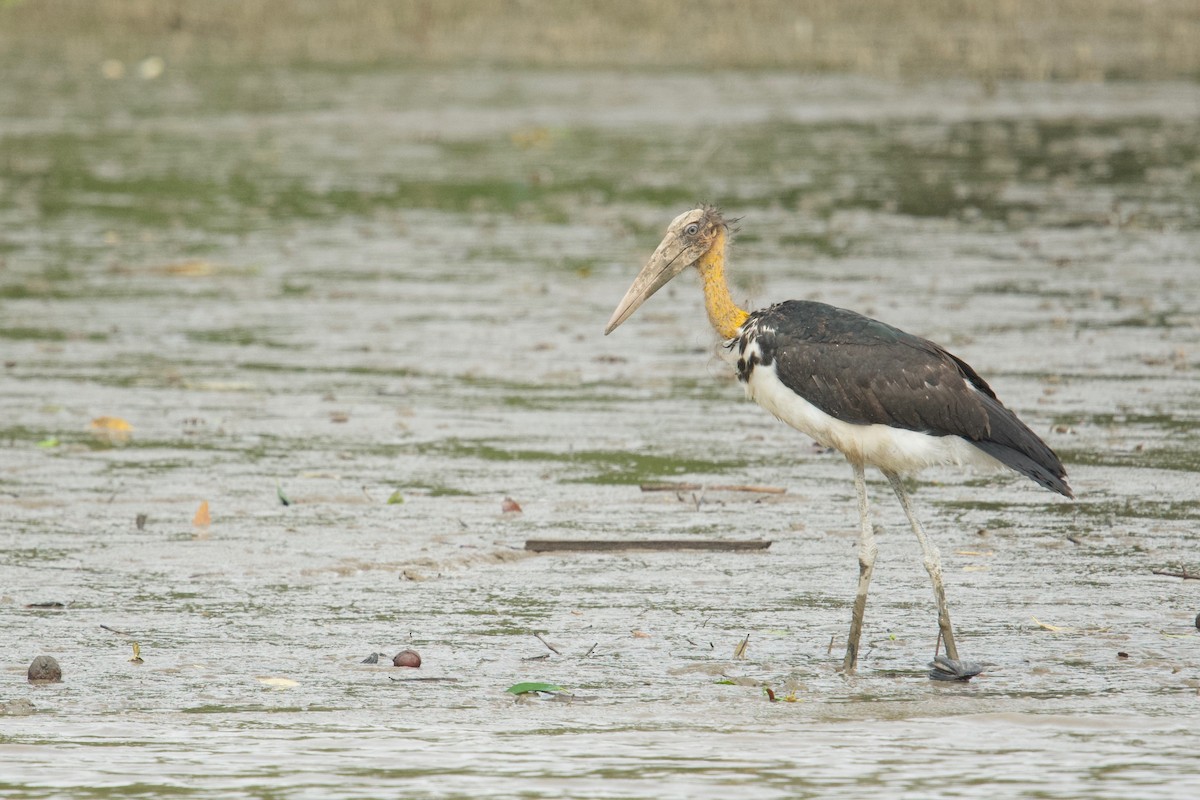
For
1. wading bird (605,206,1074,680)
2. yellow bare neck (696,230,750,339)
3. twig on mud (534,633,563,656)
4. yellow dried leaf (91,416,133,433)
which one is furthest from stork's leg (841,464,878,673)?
yellow dried leaf (91,416,133,433)

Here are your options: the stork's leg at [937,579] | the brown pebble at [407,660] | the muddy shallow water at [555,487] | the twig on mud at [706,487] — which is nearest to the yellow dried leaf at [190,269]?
the muddy shallow water at [555,487]

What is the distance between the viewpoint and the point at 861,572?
6.89 metres

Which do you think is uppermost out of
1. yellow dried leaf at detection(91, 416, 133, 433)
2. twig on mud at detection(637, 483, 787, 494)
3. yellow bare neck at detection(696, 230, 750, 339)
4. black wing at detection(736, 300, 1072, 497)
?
yellow bare neck at detection(696, 230, 750, 339)

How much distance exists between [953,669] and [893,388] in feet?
3.14

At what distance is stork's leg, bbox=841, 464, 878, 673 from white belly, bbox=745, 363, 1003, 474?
4.2 inches

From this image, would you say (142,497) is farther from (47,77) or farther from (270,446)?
(47,77)

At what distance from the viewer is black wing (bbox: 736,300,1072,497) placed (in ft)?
22.4

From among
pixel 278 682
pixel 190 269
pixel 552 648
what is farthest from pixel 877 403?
pixel 190 269

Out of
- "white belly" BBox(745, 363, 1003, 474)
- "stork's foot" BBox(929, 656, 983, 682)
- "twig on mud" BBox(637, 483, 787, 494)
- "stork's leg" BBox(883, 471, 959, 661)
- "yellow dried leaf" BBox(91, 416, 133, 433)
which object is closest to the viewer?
"stork's foot" BBox(929, 656, 983, 682)

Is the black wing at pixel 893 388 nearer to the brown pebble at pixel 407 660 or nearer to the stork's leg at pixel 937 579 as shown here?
the stork's leg at pixel 937 579

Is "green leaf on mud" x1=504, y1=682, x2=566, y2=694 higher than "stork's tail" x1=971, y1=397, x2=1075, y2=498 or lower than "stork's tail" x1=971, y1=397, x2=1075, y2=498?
lower

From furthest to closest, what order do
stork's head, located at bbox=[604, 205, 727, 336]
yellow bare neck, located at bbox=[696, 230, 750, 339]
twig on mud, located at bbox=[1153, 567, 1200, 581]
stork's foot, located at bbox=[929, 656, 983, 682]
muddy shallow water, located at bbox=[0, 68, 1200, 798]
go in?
twig on mud, located at bbox=[1153, 567, 1200, 581], stork's head, located at bbox=[604, 205, 727, 336], yellow bare neck, located at bbox=[696, 230, 750, 339], stork's foot, located at bbox=[929, 656, 983, 682], muddy shallow water, located at bbox=[0, 68, 1200, 798]

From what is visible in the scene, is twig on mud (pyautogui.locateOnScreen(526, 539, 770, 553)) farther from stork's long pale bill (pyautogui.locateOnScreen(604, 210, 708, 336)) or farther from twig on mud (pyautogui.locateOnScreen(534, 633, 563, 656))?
twig on mud (pyautogui.locateOnScreen(534, 633, 563, 656))

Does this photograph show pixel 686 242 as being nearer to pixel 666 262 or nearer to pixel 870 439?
pixel 666 262
